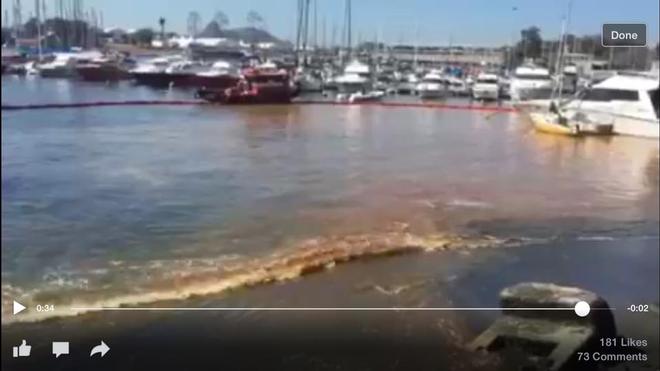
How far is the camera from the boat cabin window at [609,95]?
99.6 inches

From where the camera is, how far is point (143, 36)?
1.32m

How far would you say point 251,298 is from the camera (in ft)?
5.16

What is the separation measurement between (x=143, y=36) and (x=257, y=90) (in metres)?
1.49

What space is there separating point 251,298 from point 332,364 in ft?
1.46

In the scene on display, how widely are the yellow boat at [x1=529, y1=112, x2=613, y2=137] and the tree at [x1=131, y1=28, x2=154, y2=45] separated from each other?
269 cm

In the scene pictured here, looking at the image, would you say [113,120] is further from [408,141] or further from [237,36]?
[408,141]

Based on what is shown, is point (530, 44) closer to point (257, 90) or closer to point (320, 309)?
point (320, 309)

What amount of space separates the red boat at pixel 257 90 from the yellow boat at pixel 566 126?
1.35 m

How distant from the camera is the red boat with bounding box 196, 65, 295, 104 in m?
2.38

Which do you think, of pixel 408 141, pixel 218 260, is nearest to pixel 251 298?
pixel 218 260

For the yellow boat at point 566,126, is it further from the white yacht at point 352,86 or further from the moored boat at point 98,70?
the moored boat at point 98,70

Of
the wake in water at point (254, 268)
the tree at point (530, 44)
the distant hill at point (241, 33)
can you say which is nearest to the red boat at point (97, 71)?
the distant hill at point (241, 33)

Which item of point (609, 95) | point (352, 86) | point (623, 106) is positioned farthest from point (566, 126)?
point (352, 86)

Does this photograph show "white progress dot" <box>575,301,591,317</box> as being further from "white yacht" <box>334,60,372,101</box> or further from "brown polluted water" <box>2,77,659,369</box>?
"white yacht" <box>334,60,372,101</box>
